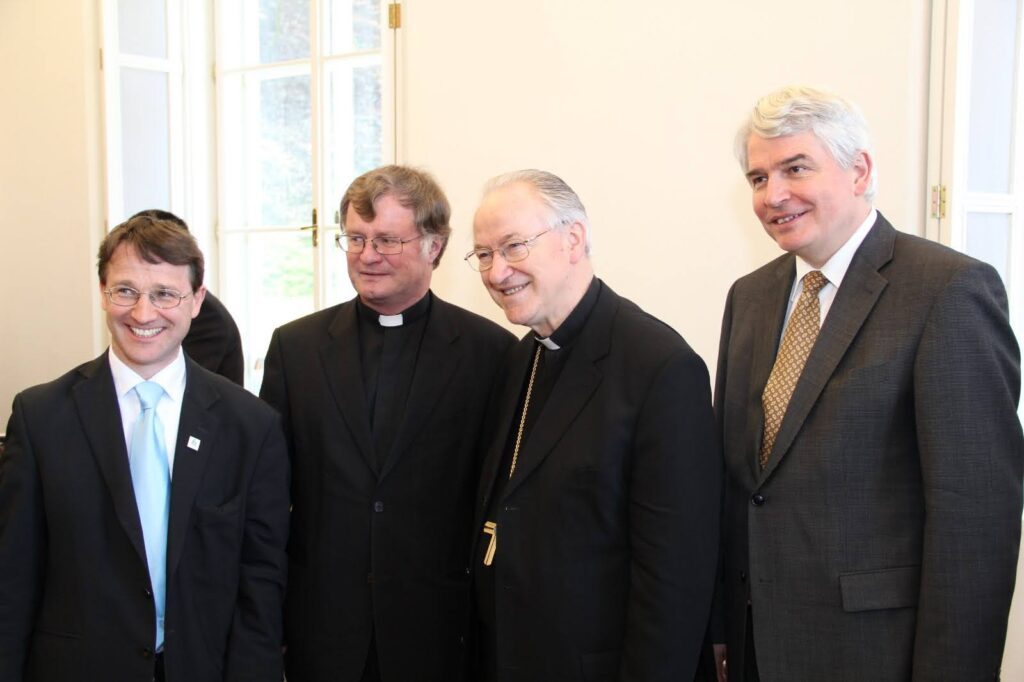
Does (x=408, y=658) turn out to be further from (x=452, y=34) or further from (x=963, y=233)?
(x=452, y=34)

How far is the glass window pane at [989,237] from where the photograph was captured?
269 cm

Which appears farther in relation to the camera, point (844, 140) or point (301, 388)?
point (301, 388)

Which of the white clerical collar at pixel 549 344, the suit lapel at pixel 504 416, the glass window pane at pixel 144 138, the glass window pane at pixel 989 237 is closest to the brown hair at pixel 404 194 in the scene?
the suit lapel at pixel 504 416

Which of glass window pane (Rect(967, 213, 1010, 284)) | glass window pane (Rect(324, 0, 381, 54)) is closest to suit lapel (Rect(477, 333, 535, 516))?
glass window pane (Rect(967, 213, 1010, 284))

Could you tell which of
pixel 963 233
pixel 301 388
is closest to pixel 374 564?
pixel 301 388

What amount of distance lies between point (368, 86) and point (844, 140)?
3.24m

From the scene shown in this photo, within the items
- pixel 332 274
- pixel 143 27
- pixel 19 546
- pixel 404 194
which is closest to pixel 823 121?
pixel 404 194

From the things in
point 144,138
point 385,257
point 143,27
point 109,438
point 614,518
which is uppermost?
point 143,27

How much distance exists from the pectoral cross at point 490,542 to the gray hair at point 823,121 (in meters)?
0.93

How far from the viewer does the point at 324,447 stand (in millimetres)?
2182

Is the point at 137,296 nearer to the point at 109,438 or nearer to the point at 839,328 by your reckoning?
the point at 109,438

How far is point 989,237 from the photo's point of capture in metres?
2.72

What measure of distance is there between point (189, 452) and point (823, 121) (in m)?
1.41

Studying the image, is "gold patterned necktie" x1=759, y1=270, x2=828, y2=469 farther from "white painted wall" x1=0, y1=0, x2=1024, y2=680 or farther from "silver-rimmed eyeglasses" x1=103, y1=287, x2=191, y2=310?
"silver-rimmed eyeglasses" x1=103, y1=287, x2=191, y2=310
